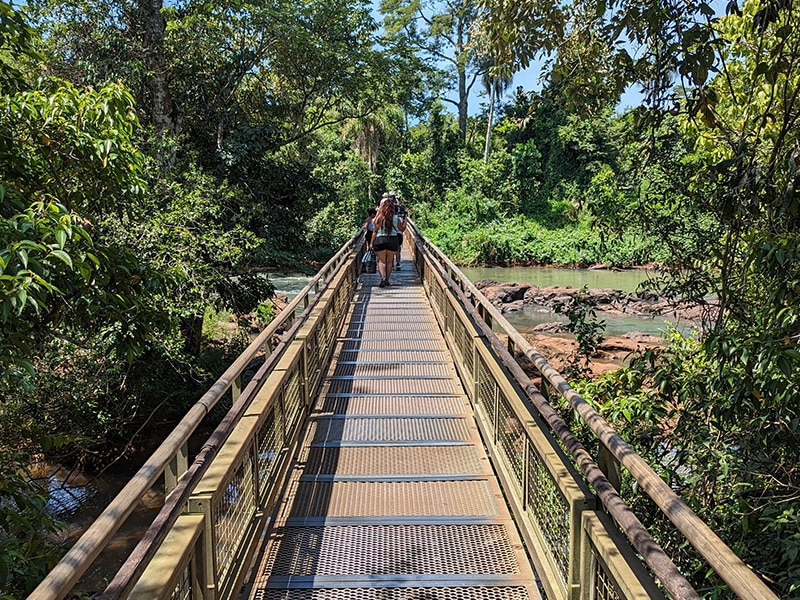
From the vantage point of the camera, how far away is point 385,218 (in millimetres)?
12094

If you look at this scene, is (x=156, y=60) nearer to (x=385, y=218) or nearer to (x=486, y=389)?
(x=385, y=218)

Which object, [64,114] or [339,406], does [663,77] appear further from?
[64,114]

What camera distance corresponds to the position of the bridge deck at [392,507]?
3.23 meters

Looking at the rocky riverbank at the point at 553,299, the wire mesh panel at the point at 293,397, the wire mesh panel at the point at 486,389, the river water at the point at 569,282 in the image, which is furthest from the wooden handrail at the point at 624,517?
the rocky riverbank at the point at 553,299

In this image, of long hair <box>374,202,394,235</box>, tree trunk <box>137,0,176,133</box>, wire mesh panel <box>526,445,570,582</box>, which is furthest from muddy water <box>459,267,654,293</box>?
wire mesh panel <box>526,445,570,582</box>

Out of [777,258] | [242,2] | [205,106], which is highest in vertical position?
[242,2]

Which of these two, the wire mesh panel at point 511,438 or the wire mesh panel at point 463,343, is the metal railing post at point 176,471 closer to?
the wire mesh panel at point 511,438

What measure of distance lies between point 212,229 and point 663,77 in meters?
7.94

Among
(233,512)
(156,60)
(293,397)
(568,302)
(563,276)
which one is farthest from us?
(563,276)

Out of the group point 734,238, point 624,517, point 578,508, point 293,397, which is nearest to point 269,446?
point 293,397

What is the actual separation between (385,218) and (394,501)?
8443 mm

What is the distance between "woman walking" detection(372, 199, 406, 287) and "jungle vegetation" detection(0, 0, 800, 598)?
2649 millimetres

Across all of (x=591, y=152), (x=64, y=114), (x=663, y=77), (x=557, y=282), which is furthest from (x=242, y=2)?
(x=591, y=152)

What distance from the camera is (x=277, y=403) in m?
4.32
